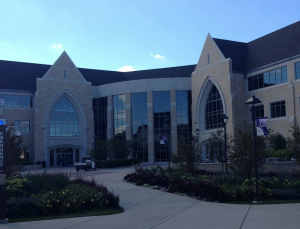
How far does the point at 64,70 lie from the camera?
5350 cm

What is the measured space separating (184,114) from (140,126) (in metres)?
6.28

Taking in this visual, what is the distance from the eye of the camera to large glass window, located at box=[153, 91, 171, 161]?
169 feet

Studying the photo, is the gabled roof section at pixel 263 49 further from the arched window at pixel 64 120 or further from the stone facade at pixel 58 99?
the arched window at pixel 64 120

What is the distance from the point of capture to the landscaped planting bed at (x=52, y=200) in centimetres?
1198

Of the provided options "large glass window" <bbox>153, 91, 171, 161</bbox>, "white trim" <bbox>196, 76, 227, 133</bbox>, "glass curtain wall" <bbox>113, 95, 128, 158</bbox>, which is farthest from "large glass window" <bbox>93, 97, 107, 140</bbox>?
"white trim" <bbox>196, 76, 227, 133</bbox>

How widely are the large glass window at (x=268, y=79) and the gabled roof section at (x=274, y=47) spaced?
1.15 meters

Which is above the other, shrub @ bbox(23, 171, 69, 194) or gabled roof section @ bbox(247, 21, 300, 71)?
gabled roof section @ bbox(247, 21, 300, 71)

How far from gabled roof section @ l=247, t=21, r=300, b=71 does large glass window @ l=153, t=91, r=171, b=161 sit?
1271 centimetres

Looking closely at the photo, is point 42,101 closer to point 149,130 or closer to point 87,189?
point 149,130

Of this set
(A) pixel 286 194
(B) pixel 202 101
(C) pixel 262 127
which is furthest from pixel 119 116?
(A) pixel 286 194

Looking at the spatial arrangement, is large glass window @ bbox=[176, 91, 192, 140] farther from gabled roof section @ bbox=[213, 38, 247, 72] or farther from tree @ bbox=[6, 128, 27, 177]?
tree @ bbox=[6, 128, 27, 177]

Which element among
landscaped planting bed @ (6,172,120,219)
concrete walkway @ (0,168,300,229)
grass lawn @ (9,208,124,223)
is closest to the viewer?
concrete walkway @ (0,168,300,229)

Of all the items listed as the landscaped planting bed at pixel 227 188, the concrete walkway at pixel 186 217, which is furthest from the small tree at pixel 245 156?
the concrete walkway at pixel 186 217

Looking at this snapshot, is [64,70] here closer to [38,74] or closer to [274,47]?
[38,74]
